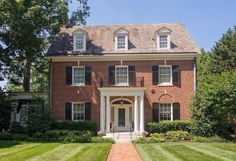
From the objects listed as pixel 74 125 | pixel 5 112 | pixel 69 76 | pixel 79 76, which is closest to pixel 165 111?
pixel 74 125

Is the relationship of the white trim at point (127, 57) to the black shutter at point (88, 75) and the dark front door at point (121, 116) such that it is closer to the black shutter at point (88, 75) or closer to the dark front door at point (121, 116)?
Answer: the black shutter at point (88, 75)

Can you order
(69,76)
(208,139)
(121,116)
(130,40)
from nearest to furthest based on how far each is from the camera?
(208,139)
(69,76)
(121,116)
(130,40)

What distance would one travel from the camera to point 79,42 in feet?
108

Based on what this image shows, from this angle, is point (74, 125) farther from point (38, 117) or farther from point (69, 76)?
point (69, 76)

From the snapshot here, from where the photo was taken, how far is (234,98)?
26.1m

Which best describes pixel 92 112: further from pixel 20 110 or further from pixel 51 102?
pixel 20 110

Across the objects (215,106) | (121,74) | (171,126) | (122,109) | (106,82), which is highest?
(121,74)

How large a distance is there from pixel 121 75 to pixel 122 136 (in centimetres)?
513

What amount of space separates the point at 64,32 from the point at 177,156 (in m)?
20.8

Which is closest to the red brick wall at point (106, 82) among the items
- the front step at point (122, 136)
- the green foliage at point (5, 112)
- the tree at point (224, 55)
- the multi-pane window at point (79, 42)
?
the multi-pane window at point (79, 42)

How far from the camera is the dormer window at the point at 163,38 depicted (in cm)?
3194

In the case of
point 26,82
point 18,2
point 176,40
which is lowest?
point 26,82

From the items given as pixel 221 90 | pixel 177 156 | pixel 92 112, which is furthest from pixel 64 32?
pixel 177 156

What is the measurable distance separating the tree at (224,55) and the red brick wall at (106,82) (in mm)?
12242
